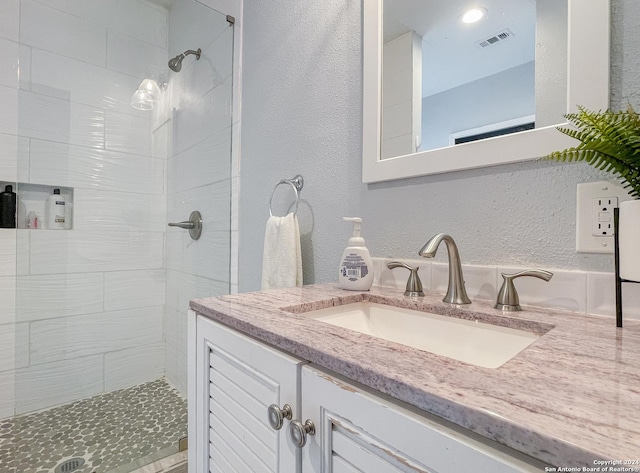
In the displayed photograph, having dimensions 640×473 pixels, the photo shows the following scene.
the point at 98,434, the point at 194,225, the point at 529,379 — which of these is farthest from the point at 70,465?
the point at 529,379

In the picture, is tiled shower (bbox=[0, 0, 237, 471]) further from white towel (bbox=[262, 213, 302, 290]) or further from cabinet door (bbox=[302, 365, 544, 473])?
cabinet door (bbox=[302, 365, 544, 473])

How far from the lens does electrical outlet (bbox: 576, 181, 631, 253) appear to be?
57 cm

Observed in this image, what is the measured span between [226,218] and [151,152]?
70 centimetres

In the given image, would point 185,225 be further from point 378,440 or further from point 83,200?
point 378,440

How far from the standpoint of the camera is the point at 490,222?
717mm

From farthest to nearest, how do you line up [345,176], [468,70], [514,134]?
[345,176] → [468,70] → [514,134]

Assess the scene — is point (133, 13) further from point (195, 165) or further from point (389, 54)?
point (389, 54)

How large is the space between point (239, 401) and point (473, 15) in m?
1.00

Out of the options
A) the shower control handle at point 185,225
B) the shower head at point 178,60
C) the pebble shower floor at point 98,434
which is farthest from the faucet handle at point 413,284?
the shower head at point 178,60

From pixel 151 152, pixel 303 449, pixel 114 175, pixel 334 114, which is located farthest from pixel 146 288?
pixel 303 449

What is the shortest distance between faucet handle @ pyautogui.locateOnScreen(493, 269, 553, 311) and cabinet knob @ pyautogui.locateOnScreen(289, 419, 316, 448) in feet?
1.45

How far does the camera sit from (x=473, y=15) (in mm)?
776

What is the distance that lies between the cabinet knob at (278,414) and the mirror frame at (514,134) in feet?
2.07

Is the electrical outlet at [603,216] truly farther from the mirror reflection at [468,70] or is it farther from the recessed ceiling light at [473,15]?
the recessed ceiling light at [473,15]
